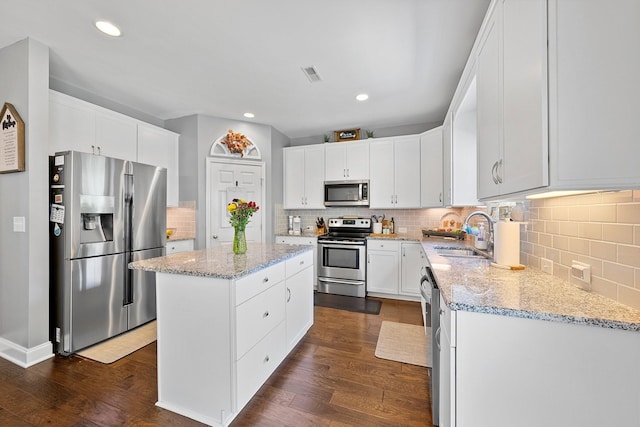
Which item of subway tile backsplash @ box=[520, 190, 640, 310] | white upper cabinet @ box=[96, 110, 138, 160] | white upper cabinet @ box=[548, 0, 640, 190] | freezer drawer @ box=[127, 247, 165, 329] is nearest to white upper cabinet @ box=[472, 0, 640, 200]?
white upper cabinet @ box=[548, 0, 640, 190]

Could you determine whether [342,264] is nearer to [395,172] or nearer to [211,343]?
[395,172]

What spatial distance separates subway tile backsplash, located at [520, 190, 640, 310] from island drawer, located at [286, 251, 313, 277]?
5.75 feet

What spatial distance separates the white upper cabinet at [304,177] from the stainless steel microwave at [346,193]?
14 centimetres

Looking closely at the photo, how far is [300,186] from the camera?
173 inches

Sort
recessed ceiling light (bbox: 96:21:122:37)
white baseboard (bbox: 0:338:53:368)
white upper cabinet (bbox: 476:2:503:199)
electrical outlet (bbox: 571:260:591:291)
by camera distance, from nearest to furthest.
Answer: electrical outlet (bbox: 571:260:591:291) → white upper cabinet (bbox: 476:2:503:199) → recessed ceiling light (bbox: 96:21:122:37) → white baseboard (bbox: 0:338:53:368)

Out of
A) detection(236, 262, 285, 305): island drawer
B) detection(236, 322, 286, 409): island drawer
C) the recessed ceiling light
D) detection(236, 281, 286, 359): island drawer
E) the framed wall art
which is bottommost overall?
detection(236, 322, 286, 409): island drawer

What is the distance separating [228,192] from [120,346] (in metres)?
2.19

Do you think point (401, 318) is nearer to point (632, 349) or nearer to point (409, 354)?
point (409, 354)

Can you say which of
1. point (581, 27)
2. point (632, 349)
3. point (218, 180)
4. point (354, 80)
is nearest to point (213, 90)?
point (218, 180)

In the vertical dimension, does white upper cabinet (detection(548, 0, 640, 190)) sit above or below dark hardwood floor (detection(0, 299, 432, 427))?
above

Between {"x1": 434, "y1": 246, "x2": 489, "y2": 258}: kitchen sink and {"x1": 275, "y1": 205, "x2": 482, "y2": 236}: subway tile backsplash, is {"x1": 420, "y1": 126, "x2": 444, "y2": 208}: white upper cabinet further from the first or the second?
{"x1": 434, "y1": 246, "x2": 489, "y2": 258}: kitchen sink

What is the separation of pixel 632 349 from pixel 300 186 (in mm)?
3946

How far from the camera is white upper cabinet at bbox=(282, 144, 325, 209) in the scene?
14.0ft

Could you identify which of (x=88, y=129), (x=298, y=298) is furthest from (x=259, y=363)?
(x=88, y=129)
